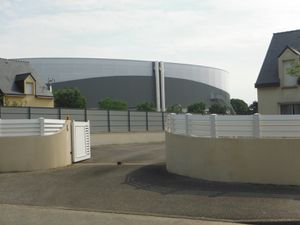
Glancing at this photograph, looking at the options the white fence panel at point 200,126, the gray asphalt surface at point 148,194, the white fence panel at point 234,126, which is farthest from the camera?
the white fence panel at point 200,126

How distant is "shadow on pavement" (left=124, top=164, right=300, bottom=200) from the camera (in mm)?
12133

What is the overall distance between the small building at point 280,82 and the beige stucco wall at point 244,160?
17.6 m

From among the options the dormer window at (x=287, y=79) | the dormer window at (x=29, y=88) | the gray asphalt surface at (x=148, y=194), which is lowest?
the gray asphalt surface at (x=148, y=194)

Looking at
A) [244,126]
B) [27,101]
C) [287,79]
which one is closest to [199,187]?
[244,126]

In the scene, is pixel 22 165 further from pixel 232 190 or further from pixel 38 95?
pixel 38 95

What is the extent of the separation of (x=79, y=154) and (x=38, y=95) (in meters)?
35.7

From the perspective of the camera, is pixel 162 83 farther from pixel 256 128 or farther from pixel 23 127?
pixel 256 128

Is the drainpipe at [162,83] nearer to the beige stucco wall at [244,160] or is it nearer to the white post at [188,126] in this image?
the white post at [188,126]

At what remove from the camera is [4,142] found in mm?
→ 18094

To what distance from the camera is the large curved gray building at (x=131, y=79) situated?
11125cm

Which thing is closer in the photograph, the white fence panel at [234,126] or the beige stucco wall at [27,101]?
the white fence panel at [234,126]

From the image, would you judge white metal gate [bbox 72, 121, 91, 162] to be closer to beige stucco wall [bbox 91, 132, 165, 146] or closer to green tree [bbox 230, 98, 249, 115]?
beige stucco wall [bbox 91, 132, 165, 146]

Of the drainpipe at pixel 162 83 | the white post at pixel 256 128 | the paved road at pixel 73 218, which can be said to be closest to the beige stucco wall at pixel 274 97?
the white post at pixel 256 128

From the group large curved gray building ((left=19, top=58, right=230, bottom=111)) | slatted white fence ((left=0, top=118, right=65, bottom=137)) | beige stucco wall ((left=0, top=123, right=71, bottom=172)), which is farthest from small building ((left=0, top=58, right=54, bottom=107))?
large curved gray building ((left=19, top=58, right=230, bottom=111))
